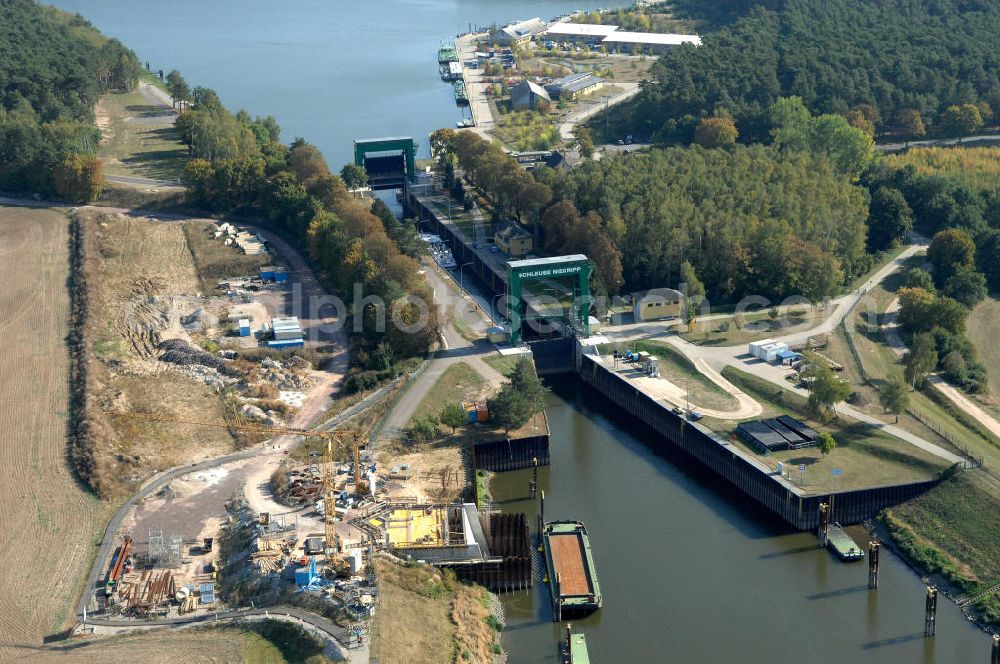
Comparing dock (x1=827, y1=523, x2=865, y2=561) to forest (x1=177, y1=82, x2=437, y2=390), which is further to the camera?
forest (x1=177, y1=82, x2=437, y2=390)

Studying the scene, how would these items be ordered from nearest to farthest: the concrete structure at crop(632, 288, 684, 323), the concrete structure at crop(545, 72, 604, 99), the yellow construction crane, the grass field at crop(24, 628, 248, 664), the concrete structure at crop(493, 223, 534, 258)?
the grass field at crop(24, 628, 248, 664)
the yellow construction crane
the concrete structure at crop(632, 288, 684, 323)
the concrete structure at crop(493, 223, 534, 258)
the concrete structure at crop(545, 72, 604, 99)

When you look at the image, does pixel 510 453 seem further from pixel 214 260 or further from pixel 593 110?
pixel 593 110

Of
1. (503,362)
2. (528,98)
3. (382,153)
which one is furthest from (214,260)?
(528,98)

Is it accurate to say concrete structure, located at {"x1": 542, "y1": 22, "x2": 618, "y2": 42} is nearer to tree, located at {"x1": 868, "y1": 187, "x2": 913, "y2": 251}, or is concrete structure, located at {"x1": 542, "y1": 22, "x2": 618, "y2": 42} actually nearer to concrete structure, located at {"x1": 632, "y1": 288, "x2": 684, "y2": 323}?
tree, located at {"x1": 868, "y1": 187, "x2": 913, "y2": 251}

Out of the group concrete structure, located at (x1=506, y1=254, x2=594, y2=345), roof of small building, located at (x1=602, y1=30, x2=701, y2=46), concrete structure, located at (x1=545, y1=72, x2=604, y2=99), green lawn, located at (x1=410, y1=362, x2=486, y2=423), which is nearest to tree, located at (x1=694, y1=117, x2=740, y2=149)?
concrete structure, located at (x1=545, y1=72, x2=604, y2=99)

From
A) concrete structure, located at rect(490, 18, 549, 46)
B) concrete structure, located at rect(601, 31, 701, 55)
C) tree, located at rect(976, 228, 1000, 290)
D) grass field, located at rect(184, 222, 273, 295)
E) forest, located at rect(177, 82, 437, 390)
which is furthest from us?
concrete structure, located at rect(490, 18, 549, 46)

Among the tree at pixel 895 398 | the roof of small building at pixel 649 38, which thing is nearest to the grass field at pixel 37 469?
the tree at pixel 895 398
